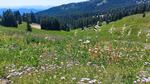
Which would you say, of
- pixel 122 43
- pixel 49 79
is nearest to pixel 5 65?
pixel 49 79

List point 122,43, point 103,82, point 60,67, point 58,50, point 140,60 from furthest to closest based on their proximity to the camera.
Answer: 1. point 122,43
2. point 58,50
3. point 140,60
4. point 60,67
5. point 103,82

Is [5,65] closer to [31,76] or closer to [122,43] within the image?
[31,76]

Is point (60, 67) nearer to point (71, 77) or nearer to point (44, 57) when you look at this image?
point (71, 77)

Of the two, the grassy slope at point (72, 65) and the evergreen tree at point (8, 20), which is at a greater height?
the grassy slope at point (72, 65)

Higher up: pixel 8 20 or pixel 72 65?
pixel 72 65

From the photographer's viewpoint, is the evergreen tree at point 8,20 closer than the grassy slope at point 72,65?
No

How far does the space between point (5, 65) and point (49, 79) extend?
150 inches

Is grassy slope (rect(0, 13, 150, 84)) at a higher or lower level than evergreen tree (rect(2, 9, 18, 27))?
higher

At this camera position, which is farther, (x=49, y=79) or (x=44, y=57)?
(x=44, y=57)

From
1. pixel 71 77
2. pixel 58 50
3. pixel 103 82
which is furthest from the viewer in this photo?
pixel 58 50

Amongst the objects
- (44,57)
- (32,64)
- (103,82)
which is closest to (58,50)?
(44,57)

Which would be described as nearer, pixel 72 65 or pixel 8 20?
pixel 72 65

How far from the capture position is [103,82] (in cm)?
1112

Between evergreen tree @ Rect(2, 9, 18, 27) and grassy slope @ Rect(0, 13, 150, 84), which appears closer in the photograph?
grassy slope @ Rect(0, 13, 150, 84)
